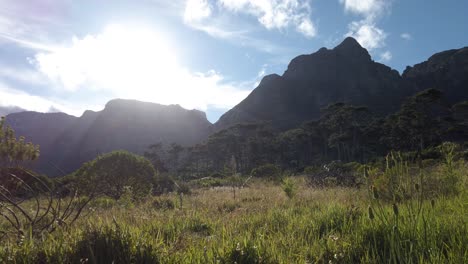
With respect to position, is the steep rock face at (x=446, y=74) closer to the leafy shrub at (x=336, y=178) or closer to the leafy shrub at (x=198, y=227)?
the leafy shrub at (x=336, y=178)

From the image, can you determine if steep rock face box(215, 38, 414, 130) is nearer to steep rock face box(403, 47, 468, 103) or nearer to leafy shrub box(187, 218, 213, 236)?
steep rock face box(403, 47, 468, 103)

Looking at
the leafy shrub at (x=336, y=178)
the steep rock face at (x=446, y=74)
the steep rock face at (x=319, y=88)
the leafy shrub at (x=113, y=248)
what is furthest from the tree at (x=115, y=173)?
the steep rock face at (x=446, y=74)

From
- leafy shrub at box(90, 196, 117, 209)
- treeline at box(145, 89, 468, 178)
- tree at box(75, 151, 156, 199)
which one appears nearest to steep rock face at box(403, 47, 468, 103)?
treeline at box(145, 89, 468, 178)

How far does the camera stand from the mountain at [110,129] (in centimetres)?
15988

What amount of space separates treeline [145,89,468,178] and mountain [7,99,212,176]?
257ft

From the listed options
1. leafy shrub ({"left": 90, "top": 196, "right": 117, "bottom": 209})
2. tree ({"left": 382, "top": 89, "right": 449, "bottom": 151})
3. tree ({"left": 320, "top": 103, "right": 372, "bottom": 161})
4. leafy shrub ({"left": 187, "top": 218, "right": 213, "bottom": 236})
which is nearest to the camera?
leafy shrub ({"left": 187, "top": 218, "right": 213, "bottom": 236})

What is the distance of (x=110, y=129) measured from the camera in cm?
16825

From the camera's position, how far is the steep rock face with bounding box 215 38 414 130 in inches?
5389

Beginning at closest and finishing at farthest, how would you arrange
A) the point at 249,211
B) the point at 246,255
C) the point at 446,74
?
the point at 246,255 → the point at 249,211 → the point at 446,74

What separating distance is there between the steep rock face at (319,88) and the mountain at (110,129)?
2918 centimetres

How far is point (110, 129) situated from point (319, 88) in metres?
109

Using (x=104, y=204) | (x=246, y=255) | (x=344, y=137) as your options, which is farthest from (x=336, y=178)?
(x=344, y=137)

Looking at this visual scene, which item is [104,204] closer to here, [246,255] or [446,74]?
[246,255]

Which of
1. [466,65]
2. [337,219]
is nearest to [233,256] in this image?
[337,219]
